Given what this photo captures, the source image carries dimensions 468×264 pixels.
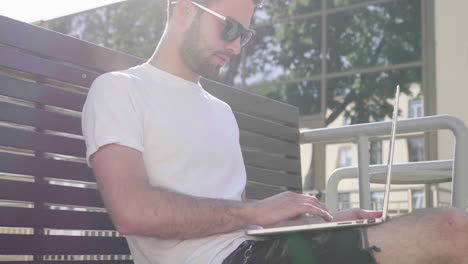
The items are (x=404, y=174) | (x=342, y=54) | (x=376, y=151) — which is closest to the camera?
(x=404, y=174)

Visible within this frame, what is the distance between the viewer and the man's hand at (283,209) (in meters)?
1.92

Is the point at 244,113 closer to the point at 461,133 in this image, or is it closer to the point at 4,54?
the point at 461,133

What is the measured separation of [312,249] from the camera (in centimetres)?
184

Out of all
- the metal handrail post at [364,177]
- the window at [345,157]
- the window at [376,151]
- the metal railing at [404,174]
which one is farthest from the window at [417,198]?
the metal handrail post at [364,177]

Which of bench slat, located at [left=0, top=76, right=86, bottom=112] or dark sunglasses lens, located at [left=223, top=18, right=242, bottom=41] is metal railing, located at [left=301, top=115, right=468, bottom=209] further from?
→ bench slat, located at [left=0, top=76, right=86, bottom=112]

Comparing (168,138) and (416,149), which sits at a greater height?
(416,149)

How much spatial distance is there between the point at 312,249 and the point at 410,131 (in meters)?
1.05

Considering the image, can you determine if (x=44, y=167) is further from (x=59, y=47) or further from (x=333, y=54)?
(x=333, y=54)

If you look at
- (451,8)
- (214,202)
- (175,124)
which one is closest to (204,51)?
(175,124)

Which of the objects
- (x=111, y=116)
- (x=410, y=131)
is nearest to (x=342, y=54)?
(x=410, y=131)

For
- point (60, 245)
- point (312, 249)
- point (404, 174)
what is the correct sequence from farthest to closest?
point (404, 174), point (60, 245), point (312, 249)

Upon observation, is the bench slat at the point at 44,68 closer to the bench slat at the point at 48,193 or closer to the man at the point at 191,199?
the man at the point at 191,199

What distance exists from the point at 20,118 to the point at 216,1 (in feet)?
2.38

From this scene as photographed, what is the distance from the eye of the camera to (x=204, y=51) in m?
2.33
